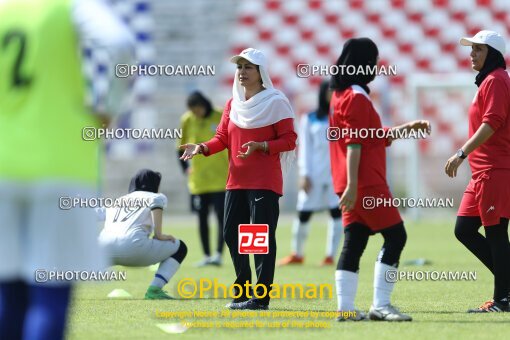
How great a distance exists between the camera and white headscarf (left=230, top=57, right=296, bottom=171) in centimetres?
648

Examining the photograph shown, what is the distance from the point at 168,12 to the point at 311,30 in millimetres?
2394

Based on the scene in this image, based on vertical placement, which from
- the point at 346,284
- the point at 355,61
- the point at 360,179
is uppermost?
the point at 355,61

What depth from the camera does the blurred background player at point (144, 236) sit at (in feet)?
22.8

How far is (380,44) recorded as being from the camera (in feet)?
60.7

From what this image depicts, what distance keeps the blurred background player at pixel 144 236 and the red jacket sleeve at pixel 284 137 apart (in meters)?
0.97

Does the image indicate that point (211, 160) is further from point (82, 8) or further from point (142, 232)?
point (82, 8)

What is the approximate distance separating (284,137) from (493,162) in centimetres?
118

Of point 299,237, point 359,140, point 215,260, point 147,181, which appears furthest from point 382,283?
point 299,237

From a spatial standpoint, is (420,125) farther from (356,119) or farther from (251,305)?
(251,305)

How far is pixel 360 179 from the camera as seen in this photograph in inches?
226

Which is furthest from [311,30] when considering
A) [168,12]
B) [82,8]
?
[82,8]

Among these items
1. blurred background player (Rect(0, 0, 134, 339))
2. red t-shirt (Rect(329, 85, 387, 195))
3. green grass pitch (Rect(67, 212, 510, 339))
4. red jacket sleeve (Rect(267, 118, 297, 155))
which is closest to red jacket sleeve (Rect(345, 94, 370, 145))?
red t-shirt (Rect(329, 85, 387, 195))

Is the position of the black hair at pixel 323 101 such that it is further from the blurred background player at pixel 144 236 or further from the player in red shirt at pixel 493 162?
the player in red shirt at pixel 493 162

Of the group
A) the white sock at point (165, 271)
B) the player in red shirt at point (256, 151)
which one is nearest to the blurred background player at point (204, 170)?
the white sock at point (165, 271)
